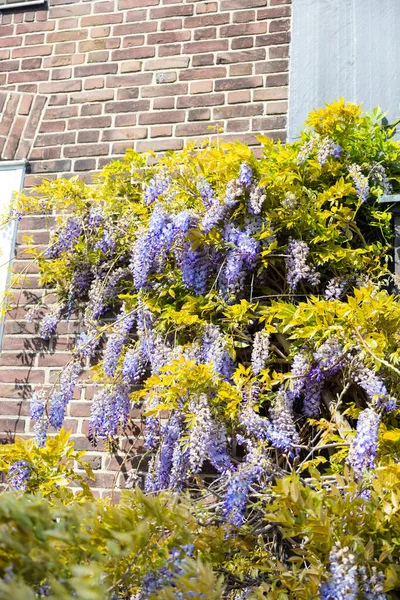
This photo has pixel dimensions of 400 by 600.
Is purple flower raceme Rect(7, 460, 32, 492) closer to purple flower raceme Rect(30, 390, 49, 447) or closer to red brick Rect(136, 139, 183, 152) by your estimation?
purple flower raceme Rect(30, 390, 49, 447)

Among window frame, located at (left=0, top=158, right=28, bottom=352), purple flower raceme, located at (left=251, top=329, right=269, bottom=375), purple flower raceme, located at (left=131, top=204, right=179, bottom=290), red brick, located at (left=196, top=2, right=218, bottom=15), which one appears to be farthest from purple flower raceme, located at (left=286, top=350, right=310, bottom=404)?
red brick, located at (left=196, top=2, right=218, bottom=15)

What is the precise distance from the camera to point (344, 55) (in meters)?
3.80

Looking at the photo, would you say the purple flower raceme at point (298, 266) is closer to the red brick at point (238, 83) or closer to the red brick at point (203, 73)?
the red brick at point (238, 83)

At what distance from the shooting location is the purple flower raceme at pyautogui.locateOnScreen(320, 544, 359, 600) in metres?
1.99

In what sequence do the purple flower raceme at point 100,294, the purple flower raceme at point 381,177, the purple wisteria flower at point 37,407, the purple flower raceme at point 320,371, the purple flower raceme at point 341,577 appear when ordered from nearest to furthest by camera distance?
1. the purple flower raceme at point 341,577
2. the purple flower raceme at point 320,371
3. the purple flower raceme at point 381,177
4. the purple wisteria flower at point 37,407
5. the purple flower raceme at point 100,294

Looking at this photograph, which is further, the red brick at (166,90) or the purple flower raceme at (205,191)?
the red brick at (166,90)

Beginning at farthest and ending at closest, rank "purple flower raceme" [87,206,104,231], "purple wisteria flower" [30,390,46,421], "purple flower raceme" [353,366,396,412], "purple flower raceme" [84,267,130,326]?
"purple flower raceme" [87,206,104,231] < "purple flower raceme" [84,267,130,326] < "purple wisteria flower" [30,390,46,421] < "purple flower raceme" [353,366,396,412]

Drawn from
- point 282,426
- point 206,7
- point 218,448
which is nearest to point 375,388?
point 282,426

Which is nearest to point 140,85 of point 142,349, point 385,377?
point 142,349

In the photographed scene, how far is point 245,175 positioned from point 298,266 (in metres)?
0.46

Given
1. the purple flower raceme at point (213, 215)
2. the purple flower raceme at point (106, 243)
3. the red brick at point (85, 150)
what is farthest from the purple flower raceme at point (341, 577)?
the red brick at point (85, 150)

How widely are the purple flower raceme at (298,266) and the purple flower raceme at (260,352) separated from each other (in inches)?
10.3

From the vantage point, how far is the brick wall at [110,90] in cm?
384

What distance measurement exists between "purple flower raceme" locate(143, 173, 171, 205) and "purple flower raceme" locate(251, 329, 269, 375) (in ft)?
2.84
